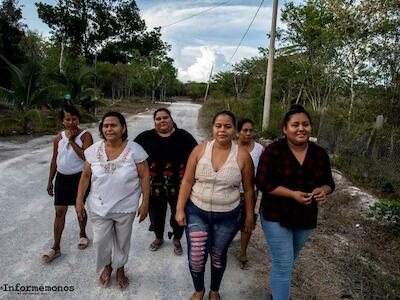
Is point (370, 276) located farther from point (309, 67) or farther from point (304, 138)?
point (309, 67)

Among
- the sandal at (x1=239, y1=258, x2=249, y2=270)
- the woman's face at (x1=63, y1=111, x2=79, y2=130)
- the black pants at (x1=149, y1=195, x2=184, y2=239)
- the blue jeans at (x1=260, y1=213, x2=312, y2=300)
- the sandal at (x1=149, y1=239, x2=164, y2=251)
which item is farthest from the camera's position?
the sandal at (x1=149, y1=239, x2=164, y2=251)

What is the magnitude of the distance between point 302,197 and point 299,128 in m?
0.48

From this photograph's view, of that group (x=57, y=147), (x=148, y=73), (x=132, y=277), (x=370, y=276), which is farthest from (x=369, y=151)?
(x=148, y=73)

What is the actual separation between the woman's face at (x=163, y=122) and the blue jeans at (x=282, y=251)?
1443mm

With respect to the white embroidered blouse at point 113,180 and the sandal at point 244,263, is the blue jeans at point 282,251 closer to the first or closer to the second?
the sandal at point 244,263

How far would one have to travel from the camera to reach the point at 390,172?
6.11 m

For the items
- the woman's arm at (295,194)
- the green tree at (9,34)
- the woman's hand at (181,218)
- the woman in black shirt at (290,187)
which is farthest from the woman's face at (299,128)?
the green tree at (9,34)

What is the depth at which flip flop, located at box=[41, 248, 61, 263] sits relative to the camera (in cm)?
334

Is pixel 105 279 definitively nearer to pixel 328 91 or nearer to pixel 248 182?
pixel 248 182

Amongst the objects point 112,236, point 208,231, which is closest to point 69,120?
point 112,236

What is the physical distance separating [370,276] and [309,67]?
57.5 ft

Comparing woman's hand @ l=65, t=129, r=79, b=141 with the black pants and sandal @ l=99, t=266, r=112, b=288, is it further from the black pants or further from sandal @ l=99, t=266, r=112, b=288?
sandal @ l=99, t=266, r=112, b=288

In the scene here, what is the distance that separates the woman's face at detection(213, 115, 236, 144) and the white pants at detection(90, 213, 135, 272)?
103 cm

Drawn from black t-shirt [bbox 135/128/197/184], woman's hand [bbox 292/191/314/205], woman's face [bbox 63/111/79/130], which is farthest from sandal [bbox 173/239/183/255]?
woman's hand [bbox 292/191/314/205]
